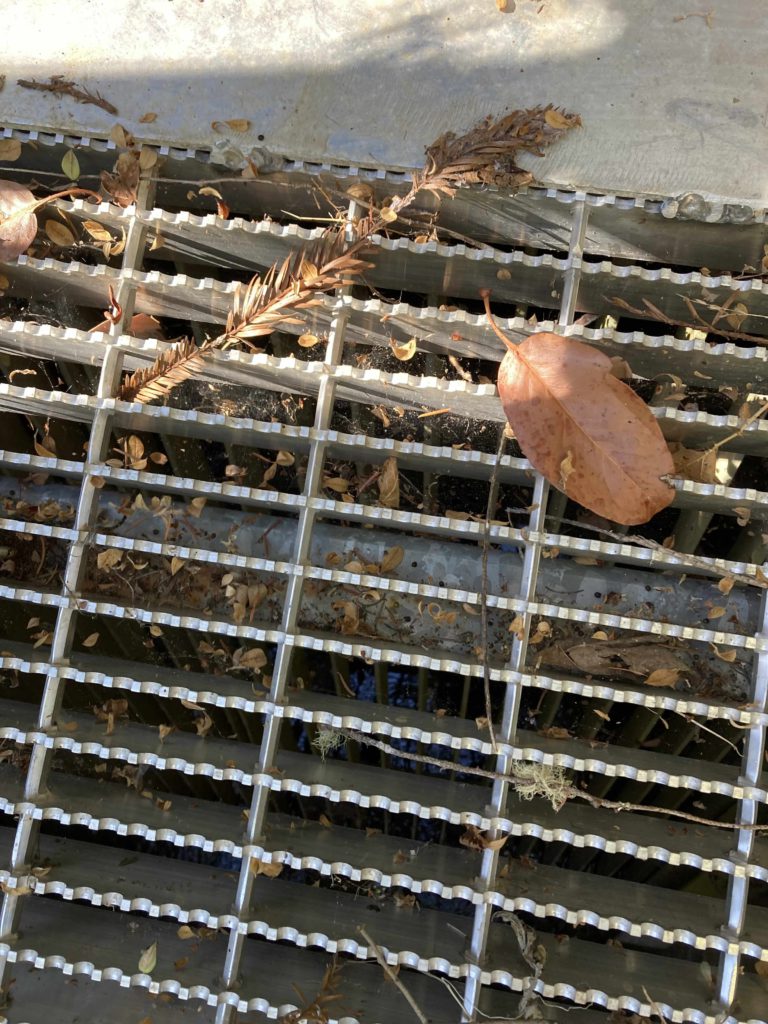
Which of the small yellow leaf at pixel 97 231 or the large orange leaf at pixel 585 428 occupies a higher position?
the small yellow leaf at pixel 97 231

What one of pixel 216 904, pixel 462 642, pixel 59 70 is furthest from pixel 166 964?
pixel 59 70

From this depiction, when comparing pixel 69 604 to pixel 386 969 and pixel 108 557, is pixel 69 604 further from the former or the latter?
pixel 386 969

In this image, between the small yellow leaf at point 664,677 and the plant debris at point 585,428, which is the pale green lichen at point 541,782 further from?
the plant debris at point 585,428

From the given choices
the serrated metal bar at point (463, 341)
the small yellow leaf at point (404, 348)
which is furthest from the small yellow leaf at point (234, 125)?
the small yellow leaf at point (404, 348)

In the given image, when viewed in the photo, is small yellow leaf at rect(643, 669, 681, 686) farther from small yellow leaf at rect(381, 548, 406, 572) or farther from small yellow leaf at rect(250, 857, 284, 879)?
small yellow leaf at rect(250, 857, 284, 879)

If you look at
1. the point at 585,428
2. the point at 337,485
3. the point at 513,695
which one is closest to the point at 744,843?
the point at 513,695

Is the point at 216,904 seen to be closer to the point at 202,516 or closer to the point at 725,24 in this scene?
the point at 202,516

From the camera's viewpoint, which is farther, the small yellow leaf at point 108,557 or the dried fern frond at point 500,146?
the small yellow leaf at point 108,557
